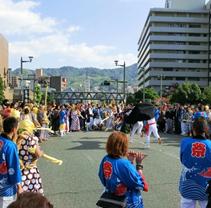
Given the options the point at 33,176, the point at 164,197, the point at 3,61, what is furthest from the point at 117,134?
the point at 3,61

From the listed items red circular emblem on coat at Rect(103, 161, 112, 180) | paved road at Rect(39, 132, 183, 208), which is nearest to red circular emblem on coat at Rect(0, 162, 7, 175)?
red circular emblem on coat at Rect(103, 161, 112, 180)

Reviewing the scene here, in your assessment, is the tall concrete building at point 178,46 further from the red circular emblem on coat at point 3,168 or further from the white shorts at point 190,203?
the red circular emblem on coat at point 3,168

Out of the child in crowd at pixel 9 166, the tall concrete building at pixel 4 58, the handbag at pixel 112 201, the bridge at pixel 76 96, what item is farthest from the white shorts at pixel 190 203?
the bridge at pixel 76 96

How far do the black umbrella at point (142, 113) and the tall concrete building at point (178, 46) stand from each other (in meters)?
121

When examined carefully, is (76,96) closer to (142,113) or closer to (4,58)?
(4,58)

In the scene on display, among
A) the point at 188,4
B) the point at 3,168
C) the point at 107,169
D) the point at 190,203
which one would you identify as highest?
the point at 188,4

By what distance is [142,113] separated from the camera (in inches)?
731

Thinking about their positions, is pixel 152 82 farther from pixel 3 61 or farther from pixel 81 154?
pixel 81 154

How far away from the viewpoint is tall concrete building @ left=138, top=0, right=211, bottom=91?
13988 cm

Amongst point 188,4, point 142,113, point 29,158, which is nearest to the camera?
point 29,158

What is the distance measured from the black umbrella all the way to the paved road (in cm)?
158

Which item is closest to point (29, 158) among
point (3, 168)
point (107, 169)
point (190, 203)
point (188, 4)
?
point (3, 168)

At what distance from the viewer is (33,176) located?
6.30m

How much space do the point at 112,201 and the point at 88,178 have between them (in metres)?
6.20
